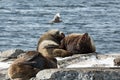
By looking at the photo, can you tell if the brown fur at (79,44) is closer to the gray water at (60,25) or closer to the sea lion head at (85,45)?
the sea lion head at (85,45)

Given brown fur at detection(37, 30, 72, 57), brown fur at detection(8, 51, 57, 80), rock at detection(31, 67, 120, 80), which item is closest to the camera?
rock at detection(31, 67, 120, 80)

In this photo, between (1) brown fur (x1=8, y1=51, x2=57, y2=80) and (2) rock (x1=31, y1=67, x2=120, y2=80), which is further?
(1) brown fur (x1=8, y1=51, x2=57, y2=80)

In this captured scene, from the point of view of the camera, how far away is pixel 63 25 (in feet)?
134

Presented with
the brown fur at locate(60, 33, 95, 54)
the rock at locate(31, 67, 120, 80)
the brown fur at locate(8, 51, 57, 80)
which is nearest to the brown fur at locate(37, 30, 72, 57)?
the brown fur at locate(60, 33, 95, 54)

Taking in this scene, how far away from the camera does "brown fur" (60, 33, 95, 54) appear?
1645 centimetres

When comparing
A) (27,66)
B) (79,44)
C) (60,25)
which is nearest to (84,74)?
(27,66)

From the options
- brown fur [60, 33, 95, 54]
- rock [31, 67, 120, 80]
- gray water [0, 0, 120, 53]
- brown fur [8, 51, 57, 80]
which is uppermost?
rock [31, 67, 120, 80]

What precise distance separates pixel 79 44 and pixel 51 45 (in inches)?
29.7

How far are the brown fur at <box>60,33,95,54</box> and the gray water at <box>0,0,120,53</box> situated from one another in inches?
371

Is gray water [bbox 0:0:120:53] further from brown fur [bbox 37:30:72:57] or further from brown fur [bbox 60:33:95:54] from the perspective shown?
brown fur [bbox 60:33:95:54]

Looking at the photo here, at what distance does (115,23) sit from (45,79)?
3308 centimetres

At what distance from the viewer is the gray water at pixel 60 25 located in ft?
99.7

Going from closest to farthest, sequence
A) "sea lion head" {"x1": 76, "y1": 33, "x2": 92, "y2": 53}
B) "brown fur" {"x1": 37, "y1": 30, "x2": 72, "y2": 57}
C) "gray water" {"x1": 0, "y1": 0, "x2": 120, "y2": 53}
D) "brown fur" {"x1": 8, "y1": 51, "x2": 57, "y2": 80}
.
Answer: "brown fur" {"x1": 8, "y1": 51, "x2": 57, "y2": 80} < "brown fur" {"x1": 37, "y1": 30, "x2": 72, "y2": 57} < "sea lion head" {"x1": 76, "y1": 33, "x2": 92, "y2": 53} < "gray water" {"x1": 0, "y1": 0, "x2": 120, "y2": 53}

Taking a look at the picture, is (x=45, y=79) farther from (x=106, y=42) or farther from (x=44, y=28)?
(x=44, y=28)
